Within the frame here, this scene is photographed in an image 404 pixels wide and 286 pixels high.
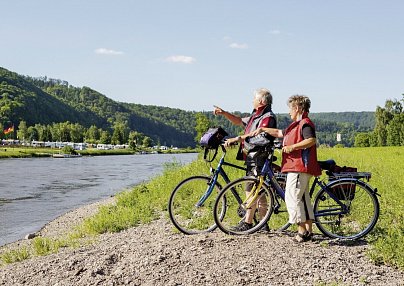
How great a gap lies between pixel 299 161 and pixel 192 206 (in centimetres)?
323

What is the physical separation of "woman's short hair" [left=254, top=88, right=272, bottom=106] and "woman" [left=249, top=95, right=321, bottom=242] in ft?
1.23

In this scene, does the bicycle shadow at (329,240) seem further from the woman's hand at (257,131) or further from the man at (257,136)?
the woman's hand at (257,131)

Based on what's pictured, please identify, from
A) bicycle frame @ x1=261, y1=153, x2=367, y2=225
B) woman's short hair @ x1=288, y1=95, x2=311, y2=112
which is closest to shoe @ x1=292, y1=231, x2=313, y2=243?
bicycle frame @ x1=261, y1=153, x2=367, y2=225

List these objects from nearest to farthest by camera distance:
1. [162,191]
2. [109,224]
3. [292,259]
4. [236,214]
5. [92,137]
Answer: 1. [292,259]
2. [236,214]
3. [109,224]
4. [162,191]
5. [92,137]

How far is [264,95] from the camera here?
747 cm

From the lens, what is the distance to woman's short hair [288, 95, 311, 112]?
23.3ft

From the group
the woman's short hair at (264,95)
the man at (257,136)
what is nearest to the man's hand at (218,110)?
the man at (257,136)

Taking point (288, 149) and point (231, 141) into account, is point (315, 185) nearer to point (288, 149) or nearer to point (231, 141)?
point (288, 149)

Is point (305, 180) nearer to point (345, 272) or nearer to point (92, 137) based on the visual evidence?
point (345, 272)

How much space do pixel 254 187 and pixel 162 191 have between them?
775cm

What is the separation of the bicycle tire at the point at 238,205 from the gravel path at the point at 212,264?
20cm

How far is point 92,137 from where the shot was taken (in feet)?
594

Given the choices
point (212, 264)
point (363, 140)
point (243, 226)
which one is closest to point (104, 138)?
point (363, 140)

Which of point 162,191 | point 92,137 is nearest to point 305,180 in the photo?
point 162,191
